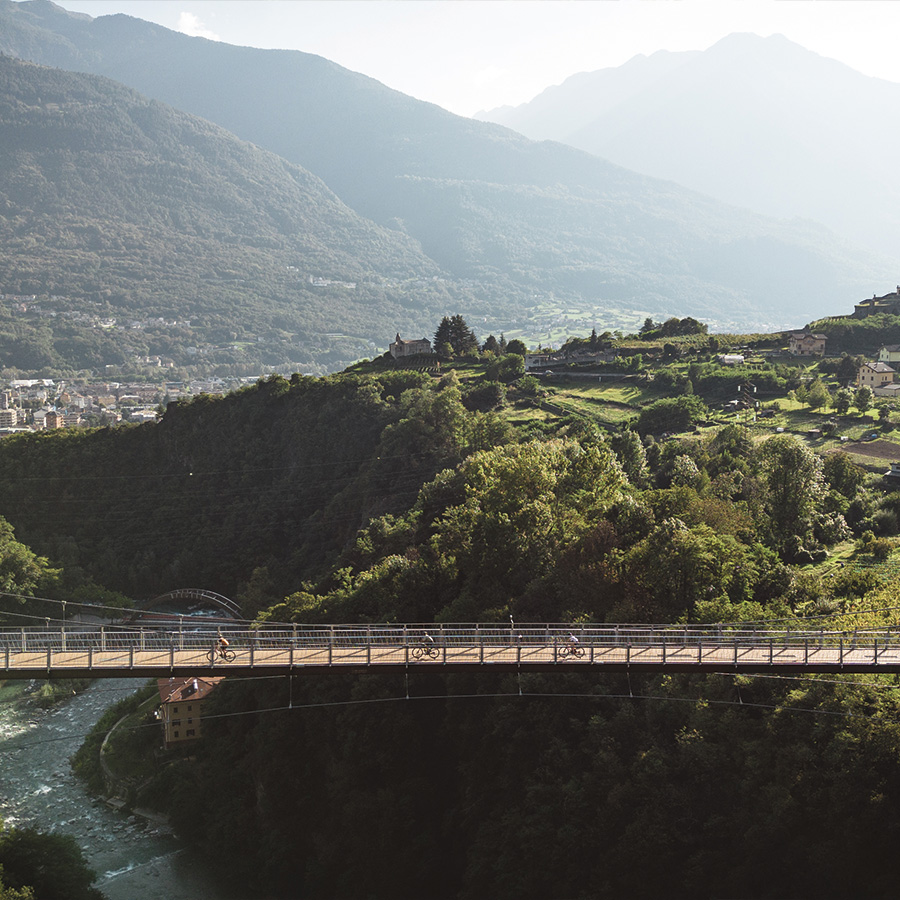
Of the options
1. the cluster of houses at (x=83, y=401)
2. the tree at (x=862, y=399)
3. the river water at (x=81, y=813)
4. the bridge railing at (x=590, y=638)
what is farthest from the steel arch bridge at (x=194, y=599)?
the cluster of houses at (x=83, y=401)

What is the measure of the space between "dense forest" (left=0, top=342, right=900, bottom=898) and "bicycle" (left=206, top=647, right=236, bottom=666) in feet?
18.4

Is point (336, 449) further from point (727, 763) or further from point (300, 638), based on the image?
point (727, 763)

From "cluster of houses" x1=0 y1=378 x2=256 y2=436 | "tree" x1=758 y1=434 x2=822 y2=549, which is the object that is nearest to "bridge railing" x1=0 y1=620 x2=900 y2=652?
"tree" x1=758 y1=434 x2=822 y2=549

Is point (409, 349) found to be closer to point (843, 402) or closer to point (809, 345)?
Answer: point (809, 345)

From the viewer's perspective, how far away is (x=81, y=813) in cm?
3912

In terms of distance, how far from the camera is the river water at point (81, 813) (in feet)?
113

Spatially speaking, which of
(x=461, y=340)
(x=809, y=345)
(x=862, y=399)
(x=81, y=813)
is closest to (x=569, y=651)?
(x=81, y=813)

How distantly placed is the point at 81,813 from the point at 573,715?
22.5m

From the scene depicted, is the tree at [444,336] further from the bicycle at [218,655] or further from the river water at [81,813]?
the bicycle at [218,655]

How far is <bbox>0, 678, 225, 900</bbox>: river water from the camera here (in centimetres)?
3453

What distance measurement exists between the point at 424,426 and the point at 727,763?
37.2 m

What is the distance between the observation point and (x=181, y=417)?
233ft

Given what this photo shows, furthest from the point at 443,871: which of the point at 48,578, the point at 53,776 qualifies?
the point at 48,578

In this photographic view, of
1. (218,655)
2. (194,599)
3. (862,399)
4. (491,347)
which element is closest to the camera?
(218,655)
